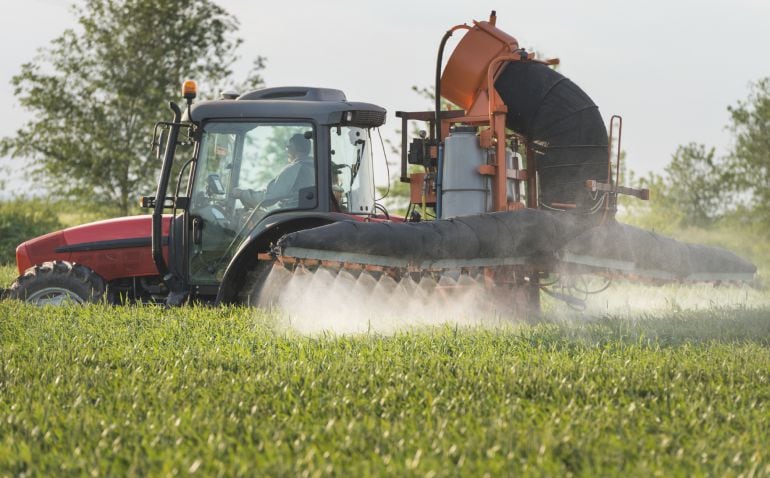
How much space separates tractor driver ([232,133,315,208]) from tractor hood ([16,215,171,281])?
1283 millimetres

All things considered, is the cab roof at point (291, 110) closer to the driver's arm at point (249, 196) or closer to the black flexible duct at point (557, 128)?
the driver's arm at point (249, 196)

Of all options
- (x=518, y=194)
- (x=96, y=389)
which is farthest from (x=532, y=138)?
(x=96, y=389)

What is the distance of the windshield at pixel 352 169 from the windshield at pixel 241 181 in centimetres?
24

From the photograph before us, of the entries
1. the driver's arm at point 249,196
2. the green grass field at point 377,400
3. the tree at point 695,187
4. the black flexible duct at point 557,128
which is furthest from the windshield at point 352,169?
the tree at point 695,187

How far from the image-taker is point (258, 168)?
1004 cm

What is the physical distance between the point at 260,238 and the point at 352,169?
4.00 ft

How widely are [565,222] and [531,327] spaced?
126cm

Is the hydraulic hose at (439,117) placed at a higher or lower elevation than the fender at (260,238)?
higher

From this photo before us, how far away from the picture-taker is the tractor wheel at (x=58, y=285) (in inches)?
427

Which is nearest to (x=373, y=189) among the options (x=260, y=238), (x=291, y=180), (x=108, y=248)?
(x=291, y=180)

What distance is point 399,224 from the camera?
28.8 feet

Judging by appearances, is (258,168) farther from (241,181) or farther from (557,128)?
(557,128)

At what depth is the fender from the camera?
9.55 metres

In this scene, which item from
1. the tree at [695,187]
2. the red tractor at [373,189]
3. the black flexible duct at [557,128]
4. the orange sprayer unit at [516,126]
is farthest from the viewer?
the tree at [695,187]
